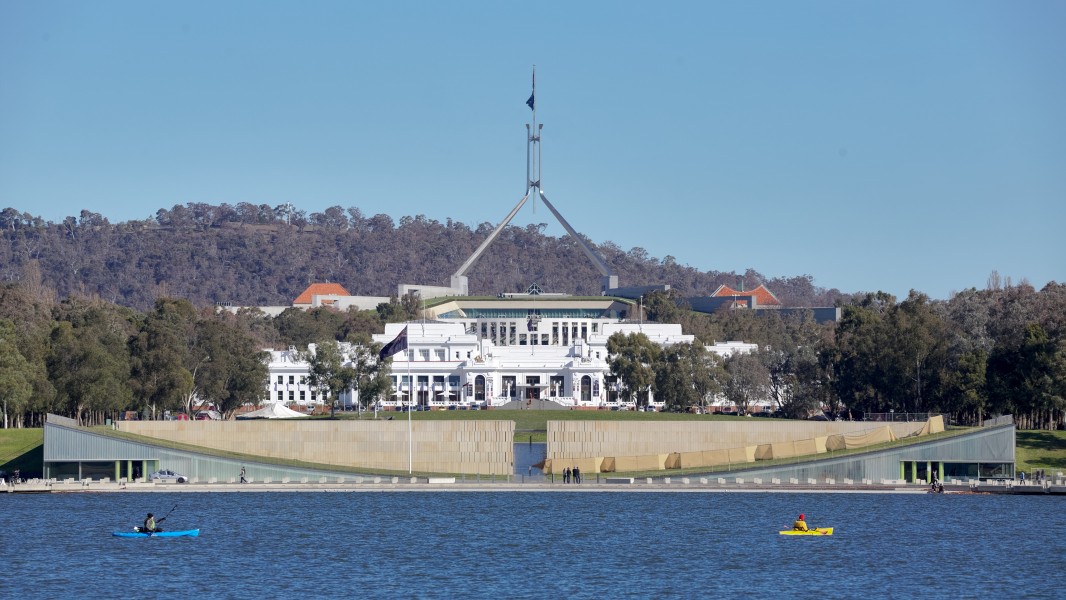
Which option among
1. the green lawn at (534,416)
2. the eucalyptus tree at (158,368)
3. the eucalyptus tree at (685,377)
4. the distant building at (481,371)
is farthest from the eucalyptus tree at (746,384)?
the eucalyptus tree at (158,368)

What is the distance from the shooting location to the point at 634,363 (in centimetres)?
12762

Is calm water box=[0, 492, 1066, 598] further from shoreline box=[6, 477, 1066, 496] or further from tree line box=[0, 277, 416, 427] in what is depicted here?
tree line box=[0, 277, 416, 427]

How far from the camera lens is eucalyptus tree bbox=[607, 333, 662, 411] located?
127 m

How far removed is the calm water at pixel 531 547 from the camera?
55469 mm

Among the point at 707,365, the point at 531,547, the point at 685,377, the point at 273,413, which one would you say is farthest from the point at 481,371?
the point at 531,547

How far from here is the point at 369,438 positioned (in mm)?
89938

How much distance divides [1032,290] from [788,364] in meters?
19.7

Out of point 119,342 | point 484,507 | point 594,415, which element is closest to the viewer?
point 484,507

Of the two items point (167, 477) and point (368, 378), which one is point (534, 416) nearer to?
point (368, 378)

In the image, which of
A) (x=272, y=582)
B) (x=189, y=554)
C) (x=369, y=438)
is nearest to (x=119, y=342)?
(x=369, y=438)

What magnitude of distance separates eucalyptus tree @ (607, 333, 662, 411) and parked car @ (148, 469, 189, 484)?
49.0 meters

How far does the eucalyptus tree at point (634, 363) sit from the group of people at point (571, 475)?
132 ft

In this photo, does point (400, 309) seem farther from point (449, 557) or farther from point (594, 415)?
point (449, 557)

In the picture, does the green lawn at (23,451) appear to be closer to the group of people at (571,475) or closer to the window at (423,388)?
the group of people at (571,475)
